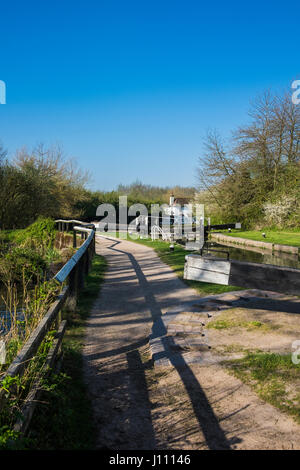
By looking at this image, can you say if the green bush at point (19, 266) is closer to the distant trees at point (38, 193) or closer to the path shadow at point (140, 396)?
the path shadow at point (140, 396)

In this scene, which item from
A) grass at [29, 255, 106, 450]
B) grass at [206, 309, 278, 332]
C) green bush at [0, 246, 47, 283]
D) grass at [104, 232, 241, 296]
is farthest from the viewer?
green bush at [0, 246, 47, 283]

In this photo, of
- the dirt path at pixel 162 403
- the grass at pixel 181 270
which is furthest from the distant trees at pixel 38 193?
the dirt path at pixel 162 403

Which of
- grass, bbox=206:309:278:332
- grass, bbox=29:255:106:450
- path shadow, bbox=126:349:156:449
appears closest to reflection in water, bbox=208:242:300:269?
grass, bbox=206:309:278:332

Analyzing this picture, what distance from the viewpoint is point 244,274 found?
3.88 meters

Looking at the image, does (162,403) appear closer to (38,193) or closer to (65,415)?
(65,415)

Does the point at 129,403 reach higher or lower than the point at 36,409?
lower

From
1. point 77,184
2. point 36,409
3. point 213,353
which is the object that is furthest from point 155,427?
point 77,184

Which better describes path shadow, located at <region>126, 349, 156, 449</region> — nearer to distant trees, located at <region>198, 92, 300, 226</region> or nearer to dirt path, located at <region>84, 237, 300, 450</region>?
dirt path, located at <region>84, 237, 300, 450</region>

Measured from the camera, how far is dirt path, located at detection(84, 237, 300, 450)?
8.54 ft

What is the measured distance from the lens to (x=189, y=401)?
10.4 ft

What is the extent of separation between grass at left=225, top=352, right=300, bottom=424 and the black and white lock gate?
80cm

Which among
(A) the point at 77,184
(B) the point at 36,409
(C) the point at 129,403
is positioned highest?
(A) the point at 77,184

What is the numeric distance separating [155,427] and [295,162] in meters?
27.1
